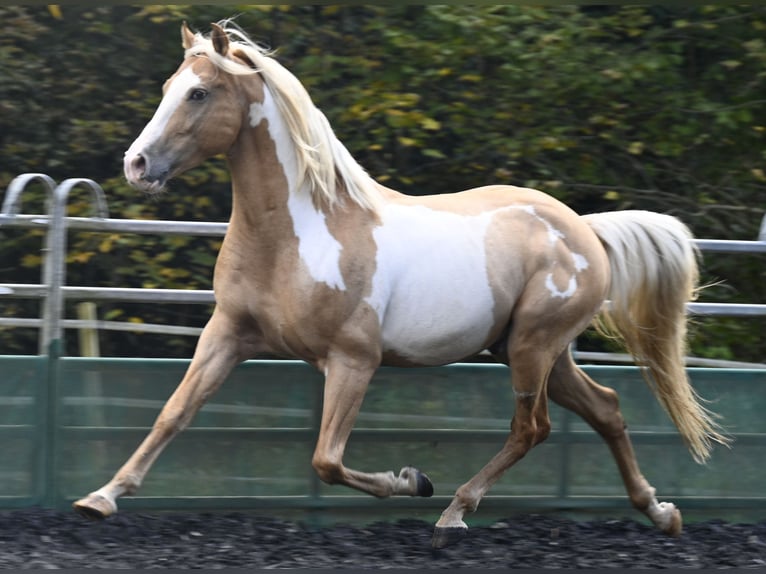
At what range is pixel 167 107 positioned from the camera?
165 inches

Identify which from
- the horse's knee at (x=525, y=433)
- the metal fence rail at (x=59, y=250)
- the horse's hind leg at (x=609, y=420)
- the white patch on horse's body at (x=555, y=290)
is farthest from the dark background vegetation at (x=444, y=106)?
the white patch on horse's body at (x=555, y=290)

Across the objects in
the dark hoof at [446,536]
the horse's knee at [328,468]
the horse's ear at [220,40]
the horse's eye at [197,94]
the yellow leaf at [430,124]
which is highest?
the horse's ear at [220,40]

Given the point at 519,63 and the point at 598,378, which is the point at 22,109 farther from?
the point at 598,378

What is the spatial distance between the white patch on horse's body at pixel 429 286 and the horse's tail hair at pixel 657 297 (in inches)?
30.2

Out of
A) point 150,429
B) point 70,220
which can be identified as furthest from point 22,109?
point 150,429

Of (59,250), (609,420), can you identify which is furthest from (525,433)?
(59,250)

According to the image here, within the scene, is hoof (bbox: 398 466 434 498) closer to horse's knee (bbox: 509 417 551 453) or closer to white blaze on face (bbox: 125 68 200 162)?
horse's knee (bbox: 509 417 551 453)

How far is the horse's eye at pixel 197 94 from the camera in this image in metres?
4.21

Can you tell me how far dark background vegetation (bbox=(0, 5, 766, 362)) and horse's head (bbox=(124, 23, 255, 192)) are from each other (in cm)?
325

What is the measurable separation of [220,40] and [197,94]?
0.73 feet

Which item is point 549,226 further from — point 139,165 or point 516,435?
point 139,165

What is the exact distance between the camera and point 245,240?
4.43 m

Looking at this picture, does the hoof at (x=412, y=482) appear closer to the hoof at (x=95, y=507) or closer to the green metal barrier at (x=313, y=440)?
the green metal barrier at (x=313, y=440)

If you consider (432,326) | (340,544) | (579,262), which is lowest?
(340,544)
